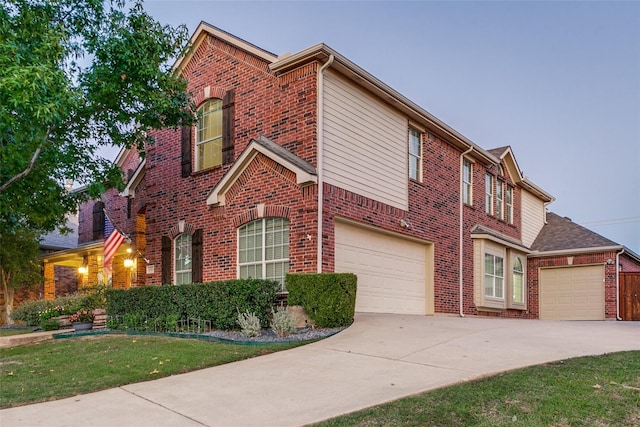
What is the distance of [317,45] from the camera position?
37.2ft

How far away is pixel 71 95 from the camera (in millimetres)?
9891

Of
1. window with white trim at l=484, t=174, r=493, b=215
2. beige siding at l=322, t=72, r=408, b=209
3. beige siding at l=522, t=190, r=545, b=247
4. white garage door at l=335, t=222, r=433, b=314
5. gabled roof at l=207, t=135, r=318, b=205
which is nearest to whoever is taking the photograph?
gabled roof at l=207, t=135, r=318, b=205

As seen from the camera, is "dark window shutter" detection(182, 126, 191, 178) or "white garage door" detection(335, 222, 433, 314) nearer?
"white garage door" detection(335, 222, 433, 314)

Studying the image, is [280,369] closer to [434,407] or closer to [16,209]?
[434,407]

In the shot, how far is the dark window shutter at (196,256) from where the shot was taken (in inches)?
544

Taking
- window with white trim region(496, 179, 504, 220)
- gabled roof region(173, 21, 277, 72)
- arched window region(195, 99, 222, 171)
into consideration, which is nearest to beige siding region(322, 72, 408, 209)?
gabled roof region(173, 21, 277, 72)

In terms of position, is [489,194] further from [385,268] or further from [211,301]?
[211,301]

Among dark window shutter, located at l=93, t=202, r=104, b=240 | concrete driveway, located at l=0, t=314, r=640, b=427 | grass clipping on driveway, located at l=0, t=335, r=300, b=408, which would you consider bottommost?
grass clipping on driveway, located at l=0, t=335, r=300, b=408

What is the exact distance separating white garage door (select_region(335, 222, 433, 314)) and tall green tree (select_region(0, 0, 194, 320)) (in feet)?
17.2

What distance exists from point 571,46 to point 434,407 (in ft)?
96.8

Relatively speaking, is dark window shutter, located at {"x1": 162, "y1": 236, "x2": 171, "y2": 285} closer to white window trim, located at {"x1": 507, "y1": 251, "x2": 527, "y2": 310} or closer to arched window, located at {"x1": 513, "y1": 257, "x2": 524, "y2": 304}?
white window trim, located at {"x1": 507, "y1": 251, "x2": 527, "y2": 310}

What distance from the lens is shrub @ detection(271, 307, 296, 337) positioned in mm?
9594

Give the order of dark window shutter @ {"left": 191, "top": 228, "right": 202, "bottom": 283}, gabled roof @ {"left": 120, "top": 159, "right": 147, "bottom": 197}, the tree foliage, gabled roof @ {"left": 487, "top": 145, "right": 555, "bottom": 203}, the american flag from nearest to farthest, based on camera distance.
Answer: the tree foliage, dark window shutter @ {"left": 191, "top": 228, "right": 202, "bottom": 283}, the american flag, gabled roof @ {"left": 120, "top": 159, "right": 147, "bottom": 197}, gabled roof @ {"left": 487, "top": 145, "right": 555, "bottom": 203}

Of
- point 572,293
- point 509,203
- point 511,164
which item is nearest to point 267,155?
point 511,164
